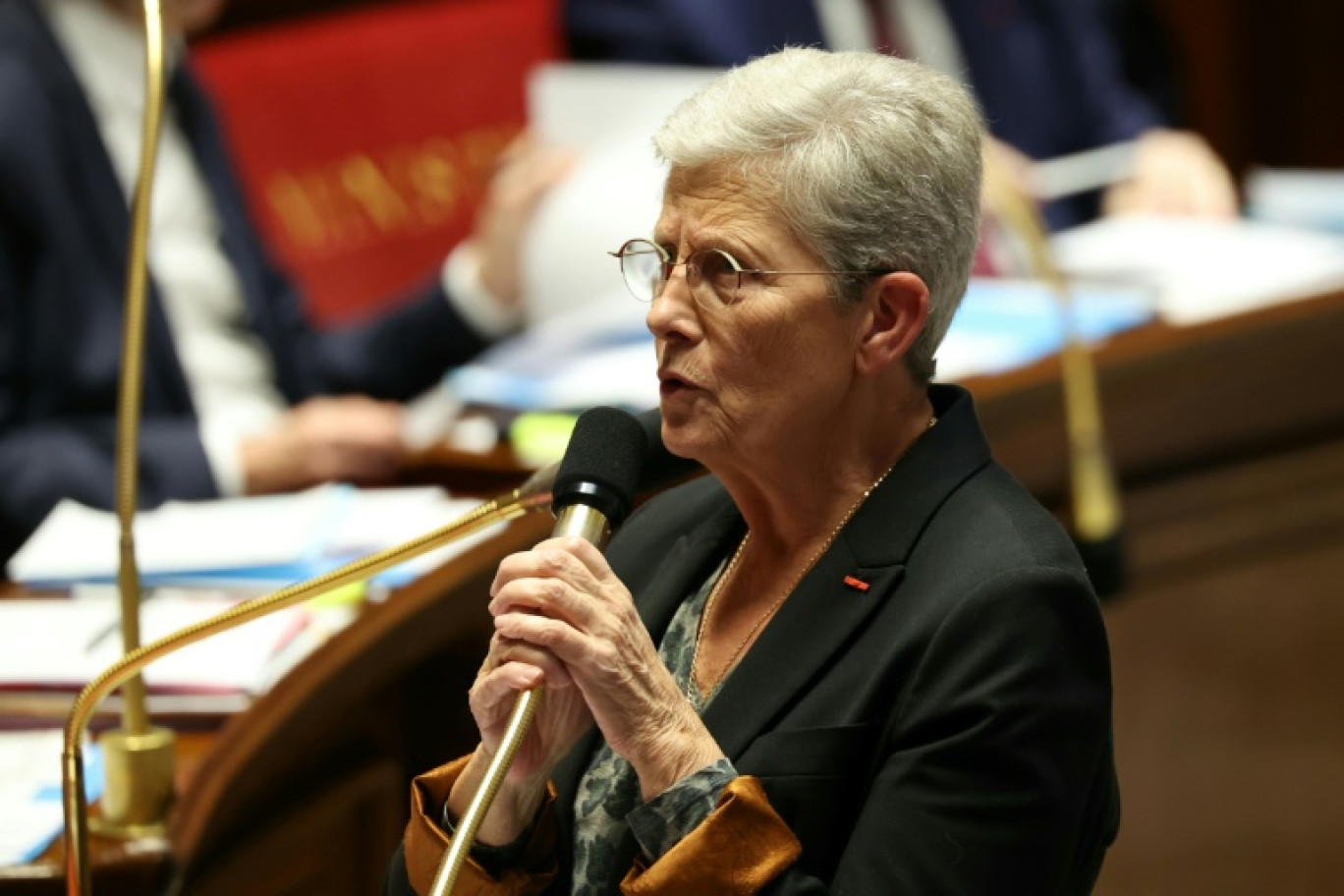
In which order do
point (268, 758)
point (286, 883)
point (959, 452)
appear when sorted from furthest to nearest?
point (286, 883), point (268, 758), point (959, 452)

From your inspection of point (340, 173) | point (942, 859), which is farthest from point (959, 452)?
point (340, 173)

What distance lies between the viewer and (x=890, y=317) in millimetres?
1283

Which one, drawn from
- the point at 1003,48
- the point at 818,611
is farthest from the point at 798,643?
the point at 1003,48

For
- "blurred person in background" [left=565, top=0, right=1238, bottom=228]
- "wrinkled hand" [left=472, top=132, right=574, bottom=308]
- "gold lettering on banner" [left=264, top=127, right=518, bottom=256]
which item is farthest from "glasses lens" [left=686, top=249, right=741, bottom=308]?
"gold lettering on banner" [left=264, top=127, right=518, bottom=256]

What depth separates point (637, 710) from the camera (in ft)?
3.88

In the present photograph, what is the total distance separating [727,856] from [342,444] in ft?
4.45

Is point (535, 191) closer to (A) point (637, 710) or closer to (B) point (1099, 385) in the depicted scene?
(B) point (1099, 385)

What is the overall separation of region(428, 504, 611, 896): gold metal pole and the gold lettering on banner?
2.41 meters

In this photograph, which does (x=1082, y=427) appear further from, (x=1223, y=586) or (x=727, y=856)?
(x=727, y=856)

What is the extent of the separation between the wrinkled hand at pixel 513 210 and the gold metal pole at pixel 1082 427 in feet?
2.27

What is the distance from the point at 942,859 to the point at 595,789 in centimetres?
29

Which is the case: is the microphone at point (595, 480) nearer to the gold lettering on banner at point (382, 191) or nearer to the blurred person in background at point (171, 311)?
the blurred person in background at point (171, 311)

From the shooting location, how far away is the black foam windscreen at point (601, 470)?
1188 mm

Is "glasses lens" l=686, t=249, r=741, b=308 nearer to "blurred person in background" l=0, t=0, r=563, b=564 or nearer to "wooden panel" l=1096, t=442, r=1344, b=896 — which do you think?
"blurred person in background" l=0, t=0, r=563, b=564
